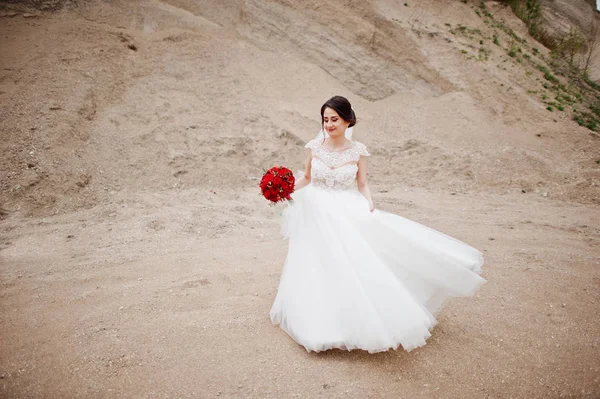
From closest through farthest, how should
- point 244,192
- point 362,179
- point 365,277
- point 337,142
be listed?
point 365,277 → point 337,142 → point 362,179 → point 244,192

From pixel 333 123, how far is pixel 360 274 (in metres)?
1.42

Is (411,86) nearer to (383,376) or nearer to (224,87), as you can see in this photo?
(224,87)

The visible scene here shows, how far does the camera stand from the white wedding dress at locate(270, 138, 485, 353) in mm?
2816

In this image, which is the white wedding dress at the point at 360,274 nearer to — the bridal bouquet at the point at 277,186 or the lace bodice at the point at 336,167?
the lace bodice at the point at 336,167

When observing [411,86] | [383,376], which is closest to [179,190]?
[383,376]

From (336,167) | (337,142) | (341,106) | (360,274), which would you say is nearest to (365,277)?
(360,274)

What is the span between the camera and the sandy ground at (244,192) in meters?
2.99

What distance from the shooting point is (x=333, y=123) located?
10.9 ft

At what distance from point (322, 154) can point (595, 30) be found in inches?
997

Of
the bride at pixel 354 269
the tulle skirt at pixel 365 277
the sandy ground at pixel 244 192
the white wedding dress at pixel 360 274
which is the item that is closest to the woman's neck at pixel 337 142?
the bride at pixel 354 269

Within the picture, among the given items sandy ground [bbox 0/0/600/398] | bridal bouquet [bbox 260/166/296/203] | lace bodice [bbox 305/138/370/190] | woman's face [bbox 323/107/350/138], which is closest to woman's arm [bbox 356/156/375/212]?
lace bodice [bbox 305/138/370/190]

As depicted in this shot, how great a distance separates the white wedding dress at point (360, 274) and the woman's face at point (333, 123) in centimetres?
29

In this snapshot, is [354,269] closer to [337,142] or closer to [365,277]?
[365,277]

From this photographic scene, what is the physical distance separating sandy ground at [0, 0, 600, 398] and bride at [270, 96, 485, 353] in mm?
339
